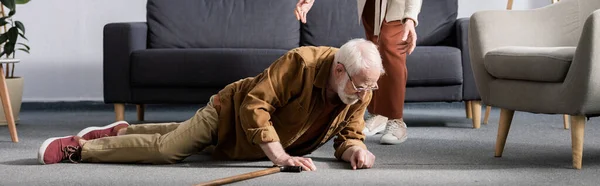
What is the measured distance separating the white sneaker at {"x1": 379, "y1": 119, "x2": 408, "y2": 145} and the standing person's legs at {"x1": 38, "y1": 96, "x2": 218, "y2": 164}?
2.77 ft

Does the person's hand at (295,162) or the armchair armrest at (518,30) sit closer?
the person's hand at (295,162)

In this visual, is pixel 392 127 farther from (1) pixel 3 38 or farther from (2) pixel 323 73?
(1) pixel 3 38

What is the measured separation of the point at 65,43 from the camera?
521cm

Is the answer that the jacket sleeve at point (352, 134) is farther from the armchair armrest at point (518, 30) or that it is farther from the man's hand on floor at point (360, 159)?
the armchair armrest at point (518, 30)

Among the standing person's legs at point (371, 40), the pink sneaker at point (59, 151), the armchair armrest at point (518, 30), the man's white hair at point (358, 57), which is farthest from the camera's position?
the standing person's legs at point (371, 40)

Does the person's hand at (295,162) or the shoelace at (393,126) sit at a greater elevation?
the person's hand at (295,162)

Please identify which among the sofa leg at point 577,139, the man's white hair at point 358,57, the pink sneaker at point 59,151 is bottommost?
the pink sneaker at point 59,151

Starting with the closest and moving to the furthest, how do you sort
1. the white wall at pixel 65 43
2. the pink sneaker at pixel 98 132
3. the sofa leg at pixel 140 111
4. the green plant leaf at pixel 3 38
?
the pink sneaker at pixel 98 132 → the green plant leaf at pixel 3 38 → the sofa leg at pixel 140 111 → the white wall at pixel 65 43

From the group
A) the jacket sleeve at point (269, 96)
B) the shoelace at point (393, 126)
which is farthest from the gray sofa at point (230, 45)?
the jacket sleeve at point (269, 96)

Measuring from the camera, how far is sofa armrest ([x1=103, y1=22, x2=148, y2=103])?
4.10m

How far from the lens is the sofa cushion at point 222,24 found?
4.54 m

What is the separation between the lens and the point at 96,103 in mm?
5266

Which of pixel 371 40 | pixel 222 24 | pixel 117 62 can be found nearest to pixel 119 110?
pixel 117 62

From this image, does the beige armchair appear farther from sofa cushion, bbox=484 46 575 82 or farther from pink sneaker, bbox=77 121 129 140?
pink sneaker, bbox=77 121 129 140
